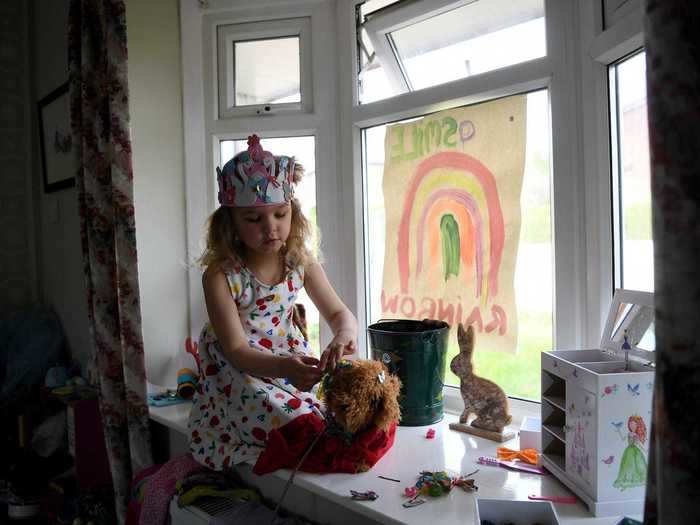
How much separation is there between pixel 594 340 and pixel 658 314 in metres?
0.80

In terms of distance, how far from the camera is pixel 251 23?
182 centimetres

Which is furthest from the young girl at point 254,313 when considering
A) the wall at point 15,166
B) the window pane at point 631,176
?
the wall at point 15,166

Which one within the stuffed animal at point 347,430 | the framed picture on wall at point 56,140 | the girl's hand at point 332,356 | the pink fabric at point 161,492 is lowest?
the pink fabric at point 161,492

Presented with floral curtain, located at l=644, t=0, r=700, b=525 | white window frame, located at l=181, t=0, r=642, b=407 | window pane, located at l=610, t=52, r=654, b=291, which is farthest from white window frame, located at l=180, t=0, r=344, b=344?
floral curtain, located at l=644, t=0, r=700, b=525

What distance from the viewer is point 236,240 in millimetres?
1412

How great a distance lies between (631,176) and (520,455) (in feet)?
2.11

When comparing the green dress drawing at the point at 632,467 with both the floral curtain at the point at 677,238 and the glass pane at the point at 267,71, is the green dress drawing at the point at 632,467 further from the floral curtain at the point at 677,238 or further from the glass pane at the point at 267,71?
the glass pane at the point at 267,71

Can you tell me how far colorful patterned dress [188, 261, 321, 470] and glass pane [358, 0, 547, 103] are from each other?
0.67 metres

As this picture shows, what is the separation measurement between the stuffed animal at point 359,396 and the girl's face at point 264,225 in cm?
38

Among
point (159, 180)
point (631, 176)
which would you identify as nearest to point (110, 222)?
point (159, 180)

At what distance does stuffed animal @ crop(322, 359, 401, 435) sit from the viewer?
42.5 inches

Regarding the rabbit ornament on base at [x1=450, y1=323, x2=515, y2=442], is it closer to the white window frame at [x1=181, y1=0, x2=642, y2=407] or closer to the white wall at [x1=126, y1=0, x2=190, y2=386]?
the white window frame at [x1=181, y1=0, x2=642, y2=407]

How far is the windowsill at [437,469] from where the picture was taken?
0.92 meters

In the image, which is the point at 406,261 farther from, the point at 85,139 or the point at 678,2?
the point at 678,2
